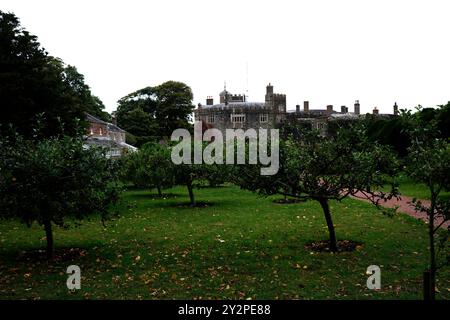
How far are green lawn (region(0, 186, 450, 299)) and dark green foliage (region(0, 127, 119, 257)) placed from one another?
4.97ft

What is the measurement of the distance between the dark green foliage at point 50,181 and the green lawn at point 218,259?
4.97ft

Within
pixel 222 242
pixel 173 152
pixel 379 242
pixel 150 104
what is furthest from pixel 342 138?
pixel 150 104

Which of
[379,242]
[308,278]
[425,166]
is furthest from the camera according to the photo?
[379,242]

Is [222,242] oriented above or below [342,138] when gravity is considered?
below

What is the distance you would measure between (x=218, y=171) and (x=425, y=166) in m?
14.8

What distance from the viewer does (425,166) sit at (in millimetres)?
8273

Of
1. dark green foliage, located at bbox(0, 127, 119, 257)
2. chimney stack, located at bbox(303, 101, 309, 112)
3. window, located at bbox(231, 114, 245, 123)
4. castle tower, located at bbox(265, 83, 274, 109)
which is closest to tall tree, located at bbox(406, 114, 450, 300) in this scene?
dark green foliage, located at bbox(0, 127, 119, 257)

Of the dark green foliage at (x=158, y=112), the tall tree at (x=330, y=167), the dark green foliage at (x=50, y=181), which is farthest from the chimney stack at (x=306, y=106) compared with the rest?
the dark green foliage at (x=50, y=181)

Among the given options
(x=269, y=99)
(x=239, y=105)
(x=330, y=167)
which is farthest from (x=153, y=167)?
(x=269, y=99)

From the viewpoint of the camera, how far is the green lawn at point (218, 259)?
9055 mm

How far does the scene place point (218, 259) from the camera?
11.7m

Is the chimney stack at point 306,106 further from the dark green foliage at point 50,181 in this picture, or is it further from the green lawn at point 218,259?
the dark green foliage at point 50,181

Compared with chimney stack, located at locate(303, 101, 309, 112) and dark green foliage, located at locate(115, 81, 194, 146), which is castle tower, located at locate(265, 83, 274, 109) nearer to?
chimney stack, located at locate(303, 101, 309, 112)

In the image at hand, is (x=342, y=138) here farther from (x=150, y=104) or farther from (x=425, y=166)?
(x=150, y=104)
